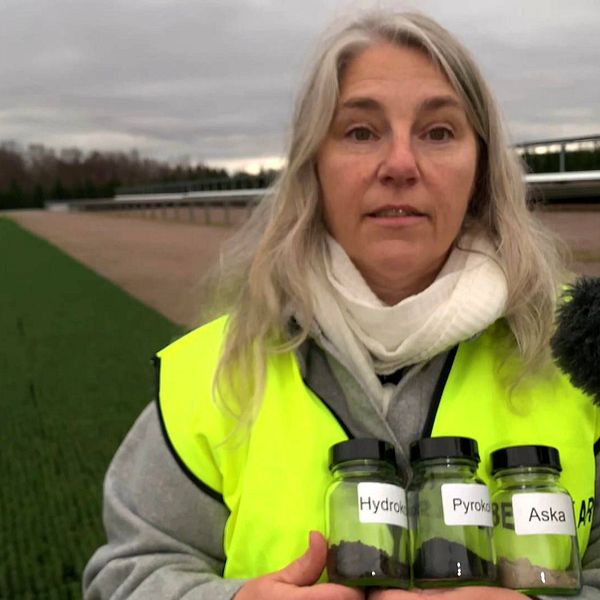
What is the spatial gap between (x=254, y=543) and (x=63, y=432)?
6.53 feet

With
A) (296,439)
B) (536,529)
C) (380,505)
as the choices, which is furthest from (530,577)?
(296,439)

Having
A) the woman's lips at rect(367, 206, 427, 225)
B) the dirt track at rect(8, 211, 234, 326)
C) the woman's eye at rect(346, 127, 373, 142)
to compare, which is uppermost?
the woman's eye at rect(346, 127, 373, 142)

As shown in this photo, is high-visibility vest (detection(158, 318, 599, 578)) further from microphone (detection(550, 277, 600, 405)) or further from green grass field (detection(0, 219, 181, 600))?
green grass field (detection(0, 219, 181, 600))

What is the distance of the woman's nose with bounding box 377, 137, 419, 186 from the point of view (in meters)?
0.88

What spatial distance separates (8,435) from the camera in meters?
2.73

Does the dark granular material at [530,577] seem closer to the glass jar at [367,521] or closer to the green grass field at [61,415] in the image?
the glass jar at [367,521]

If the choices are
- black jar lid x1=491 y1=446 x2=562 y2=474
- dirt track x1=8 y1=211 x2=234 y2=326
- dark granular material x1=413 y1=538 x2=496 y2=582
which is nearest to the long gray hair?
black jar lid x1=491 y1=446 x2=562 y2=474

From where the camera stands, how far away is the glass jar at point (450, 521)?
73 centimetres

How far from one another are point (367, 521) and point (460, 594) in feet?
0.32

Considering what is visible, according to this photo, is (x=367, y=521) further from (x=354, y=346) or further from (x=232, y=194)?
(x=232, y=194)

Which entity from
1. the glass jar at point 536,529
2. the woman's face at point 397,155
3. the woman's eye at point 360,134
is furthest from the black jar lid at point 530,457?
the woman's eye at point 360,134

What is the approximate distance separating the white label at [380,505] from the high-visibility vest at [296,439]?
0.14 m

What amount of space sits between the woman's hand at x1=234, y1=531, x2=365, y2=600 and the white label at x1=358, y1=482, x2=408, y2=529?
0.21ft

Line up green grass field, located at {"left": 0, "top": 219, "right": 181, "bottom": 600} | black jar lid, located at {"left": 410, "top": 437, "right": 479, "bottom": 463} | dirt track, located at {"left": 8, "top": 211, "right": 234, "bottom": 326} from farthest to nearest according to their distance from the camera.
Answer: dirt track, located at {"left": 8, "top": 211, "right": 234, "bottom": 326} → green grass field, located at {"left": 0, "top": 219, "right": 181, "bottom": 600} → black jar lid, located at {"left": 410, "top": 437, "right": 479, "bottom": 463}
